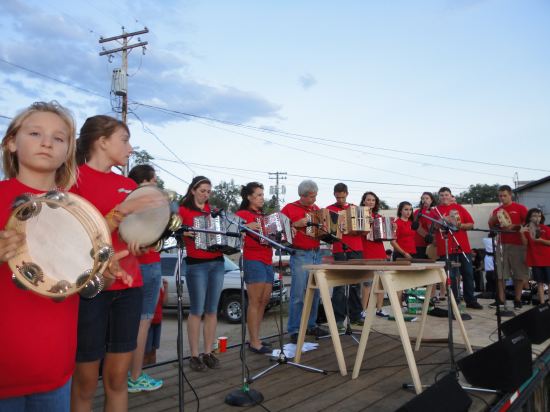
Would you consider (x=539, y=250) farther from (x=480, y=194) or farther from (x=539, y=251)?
(x=480, y=194)

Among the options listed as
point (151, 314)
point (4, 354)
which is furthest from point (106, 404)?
point (151, 314)

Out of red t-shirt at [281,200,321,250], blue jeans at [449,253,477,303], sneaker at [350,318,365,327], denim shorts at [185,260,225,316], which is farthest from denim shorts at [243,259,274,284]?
blue jeans at [449,253,477,303]

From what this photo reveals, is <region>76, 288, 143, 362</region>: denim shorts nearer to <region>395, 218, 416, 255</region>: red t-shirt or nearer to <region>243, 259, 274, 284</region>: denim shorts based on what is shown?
<region>243, 259, 274, 284</region>: denim shorts

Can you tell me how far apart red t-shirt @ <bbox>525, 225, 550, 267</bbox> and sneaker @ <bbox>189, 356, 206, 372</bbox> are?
659 centimetres

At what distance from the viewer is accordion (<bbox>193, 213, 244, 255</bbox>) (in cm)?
389

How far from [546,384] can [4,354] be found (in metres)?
6.00

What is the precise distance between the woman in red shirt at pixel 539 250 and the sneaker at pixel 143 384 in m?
6.92

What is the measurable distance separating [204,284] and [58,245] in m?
2.96

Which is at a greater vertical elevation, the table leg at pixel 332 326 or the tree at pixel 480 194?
the tree at pixel 480 194

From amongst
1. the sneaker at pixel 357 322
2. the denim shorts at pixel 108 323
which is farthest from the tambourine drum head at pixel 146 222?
the sneaker at pixel 357 322

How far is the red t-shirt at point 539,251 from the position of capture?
788cm

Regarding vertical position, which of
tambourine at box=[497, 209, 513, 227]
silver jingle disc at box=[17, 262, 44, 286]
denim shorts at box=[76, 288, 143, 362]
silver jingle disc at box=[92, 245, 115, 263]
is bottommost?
denim shorts at box=[76, 288, 143, 362]

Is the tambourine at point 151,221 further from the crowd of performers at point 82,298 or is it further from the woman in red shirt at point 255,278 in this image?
the woman in red shirt at point 255,278

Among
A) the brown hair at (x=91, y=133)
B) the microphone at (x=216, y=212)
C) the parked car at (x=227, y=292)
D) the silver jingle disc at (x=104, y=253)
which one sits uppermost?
the brown hair at (x=91, y=133)
